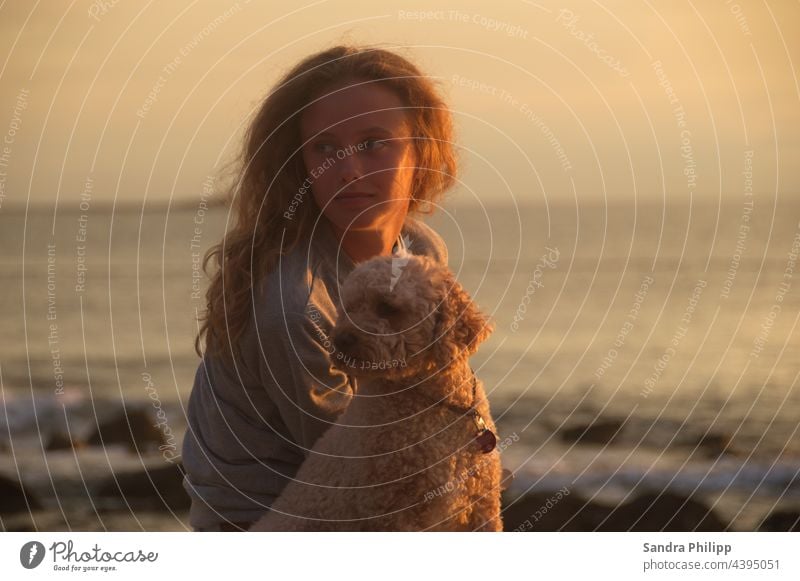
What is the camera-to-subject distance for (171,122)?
373 cm

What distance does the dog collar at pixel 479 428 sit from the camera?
8.64 feet

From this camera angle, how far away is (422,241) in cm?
340

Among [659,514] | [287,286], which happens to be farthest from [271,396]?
[659,514]

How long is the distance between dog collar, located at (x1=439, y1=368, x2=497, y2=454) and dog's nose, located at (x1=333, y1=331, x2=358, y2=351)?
0.30 meters

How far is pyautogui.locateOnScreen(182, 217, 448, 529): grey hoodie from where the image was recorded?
9.59 ft

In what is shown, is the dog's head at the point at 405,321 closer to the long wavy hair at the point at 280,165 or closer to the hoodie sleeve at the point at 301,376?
the hoodie sleeve at the point at 301,376

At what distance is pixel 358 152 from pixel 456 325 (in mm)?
744

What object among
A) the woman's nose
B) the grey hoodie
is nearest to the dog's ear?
the grey hoodie

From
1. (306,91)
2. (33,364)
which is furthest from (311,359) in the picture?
(33,364)

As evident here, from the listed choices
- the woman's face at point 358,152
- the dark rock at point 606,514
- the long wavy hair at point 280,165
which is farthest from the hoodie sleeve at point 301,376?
the dark rock at point 606,514

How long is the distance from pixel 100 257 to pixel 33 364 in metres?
7.17

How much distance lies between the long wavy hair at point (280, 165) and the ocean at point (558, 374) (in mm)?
635

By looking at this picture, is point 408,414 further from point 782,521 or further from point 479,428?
point 782,521
